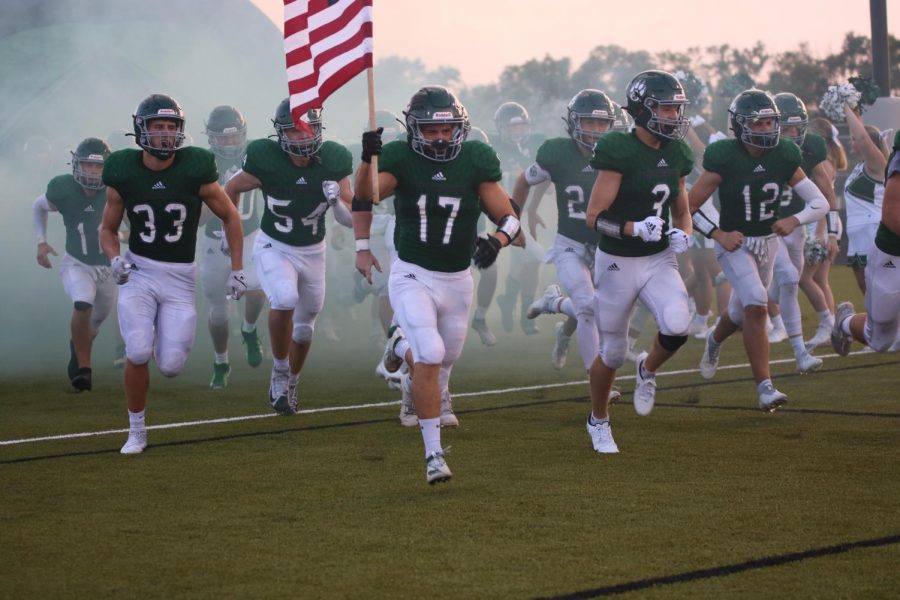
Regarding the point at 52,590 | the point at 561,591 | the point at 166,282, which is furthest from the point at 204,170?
the point at 561,591

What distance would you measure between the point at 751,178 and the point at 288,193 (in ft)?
10.2

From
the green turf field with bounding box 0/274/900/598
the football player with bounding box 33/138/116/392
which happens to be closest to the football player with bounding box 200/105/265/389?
the football player with bounding box 33/138/116/392

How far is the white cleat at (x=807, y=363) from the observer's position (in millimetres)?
9880

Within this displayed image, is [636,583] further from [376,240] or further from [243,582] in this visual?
[376,240]

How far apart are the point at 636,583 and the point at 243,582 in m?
1.35

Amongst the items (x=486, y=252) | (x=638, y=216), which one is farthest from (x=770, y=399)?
(x=486, y=252)

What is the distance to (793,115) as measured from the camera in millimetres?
10000

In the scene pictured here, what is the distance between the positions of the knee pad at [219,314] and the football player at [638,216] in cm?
463

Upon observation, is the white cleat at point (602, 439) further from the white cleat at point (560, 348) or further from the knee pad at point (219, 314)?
the knee pad at point (219, 314)

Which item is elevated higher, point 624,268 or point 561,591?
point 624,268

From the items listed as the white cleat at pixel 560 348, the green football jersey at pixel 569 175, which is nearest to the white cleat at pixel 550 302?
the white cleat at pixel 560 348

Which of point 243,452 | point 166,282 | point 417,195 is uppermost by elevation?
point 417,195

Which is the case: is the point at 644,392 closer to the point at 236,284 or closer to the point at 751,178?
the point at 751,178

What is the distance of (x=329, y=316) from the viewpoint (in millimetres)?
16156
